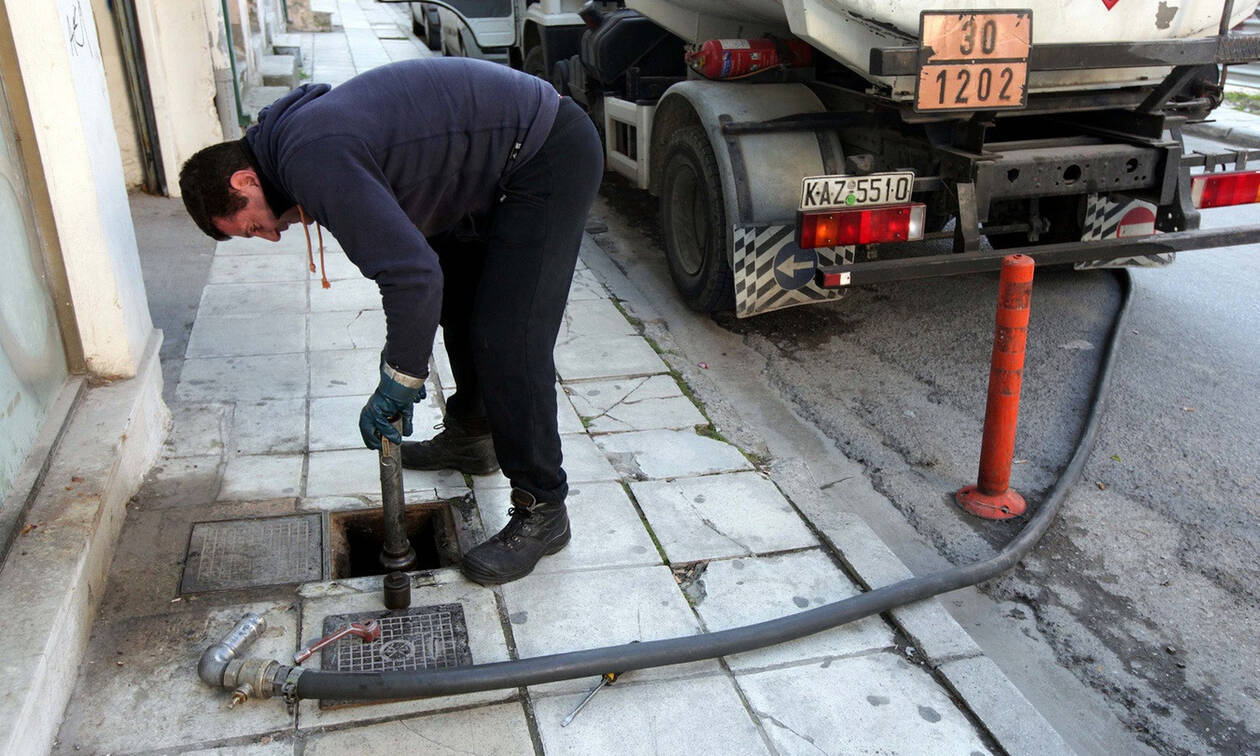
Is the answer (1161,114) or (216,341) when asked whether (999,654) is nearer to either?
(1161,114)

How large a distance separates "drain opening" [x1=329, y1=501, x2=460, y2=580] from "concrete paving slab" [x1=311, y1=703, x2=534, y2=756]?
0.84 m

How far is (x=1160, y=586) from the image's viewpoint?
3.37 m

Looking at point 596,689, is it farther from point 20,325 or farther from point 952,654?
point 20,325

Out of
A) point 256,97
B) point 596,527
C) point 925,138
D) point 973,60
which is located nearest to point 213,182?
point 596,527

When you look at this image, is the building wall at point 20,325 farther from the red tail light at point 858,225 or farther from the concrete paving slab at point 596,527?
the red tail light at point 858,225

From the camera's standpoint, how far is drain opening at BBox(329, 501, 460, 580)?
3424mm

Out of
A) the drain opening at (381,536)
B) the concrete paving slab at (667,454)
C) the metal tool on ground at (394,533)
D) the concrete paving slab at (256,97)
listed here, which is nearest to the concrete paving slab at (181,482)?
the drain opening at (381,536)

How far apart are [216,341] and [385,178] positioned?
264 cm

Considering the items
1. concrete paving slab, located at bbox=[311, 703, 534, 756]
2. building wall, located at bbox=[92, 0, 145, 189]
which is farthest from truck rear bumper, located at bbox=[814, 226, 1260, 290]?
building wall, located at bbox=[92, 0, 145, 189]

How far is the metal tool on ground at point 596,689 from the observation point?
8.52ft

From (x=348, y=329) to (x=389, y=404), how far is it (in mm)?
2483

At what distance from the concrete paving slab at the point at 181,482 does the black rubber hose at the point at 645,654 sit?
1.23 meters

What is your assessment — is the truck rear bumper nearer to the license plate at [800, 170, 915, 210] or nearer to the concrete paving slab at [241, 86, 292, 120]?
the license plate at [800, 170, 915, 210]

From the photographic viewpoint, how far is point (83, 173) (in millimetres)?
3346
